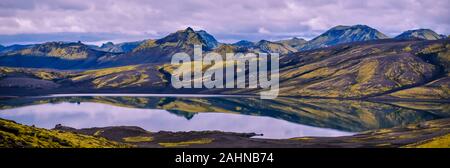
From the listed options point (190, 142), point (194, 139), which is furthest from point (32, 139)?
point (194, 139)

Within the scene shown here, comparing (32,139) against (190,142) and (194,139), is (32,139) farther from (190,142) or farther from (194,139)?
(194,139)

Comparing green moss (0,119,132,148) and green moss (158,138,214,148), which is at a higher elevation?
green moss (0,119,132,148)

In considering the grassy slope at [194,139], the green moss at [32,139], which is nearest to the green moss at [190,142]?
the grassy slope at [194,139]

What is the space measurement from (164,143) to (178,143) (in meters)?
4.61

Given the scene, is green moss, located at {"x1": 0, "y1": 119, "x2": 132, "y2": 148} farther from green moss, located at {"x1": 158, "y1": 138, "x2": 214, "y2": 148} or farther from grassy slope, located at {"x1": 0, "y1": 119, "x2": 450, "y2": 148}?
green moss, located at {"x1": 158, "y1": 138, "x2": 214, "y2": 148}

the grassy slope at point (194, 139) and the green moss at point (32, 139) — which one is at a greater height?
the green moss at point (32, 139)

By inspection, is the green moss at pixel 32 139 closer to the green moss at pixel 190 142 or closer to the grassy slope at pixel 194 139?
the grassy slope at pixel 194 139

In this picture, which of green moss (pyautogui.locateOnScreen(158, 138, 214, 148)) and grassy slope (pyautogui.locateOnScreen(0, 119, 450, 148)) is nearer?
grassy slope (pyautogui.locateOnScreen(0, 119, 450, 148))

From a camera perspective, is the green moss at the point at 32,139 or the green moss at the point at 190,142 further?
the green moss at the point at 190,142

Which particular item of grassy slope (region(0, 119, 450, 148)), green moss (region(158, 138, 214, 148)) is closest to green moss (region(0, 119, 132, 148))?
grassy slope (region(0, 119, 450, 148))

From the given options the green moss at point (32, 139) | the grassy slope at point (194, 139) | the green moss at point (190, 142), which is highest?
the green moss at point (32, 139)
